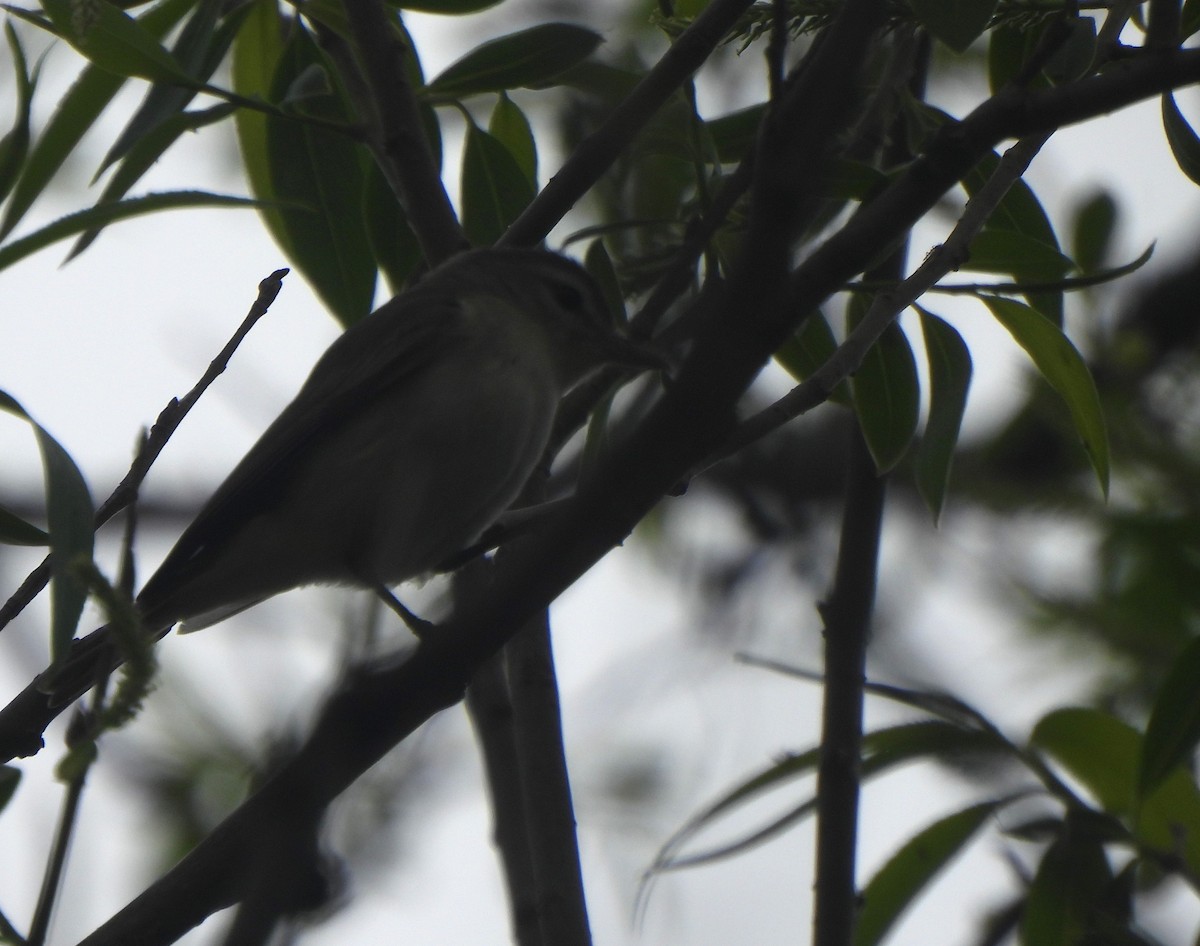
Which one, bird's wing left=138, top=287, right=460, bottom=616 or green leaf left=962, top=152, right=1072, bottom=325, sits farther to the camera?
bird's wing left=138, top=287, right=460, bottom=616

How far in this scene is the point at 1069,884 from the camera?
10.3ft

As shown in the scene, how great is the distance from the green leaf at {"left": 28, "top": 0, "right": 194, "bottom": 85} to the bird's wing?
36.5 inches

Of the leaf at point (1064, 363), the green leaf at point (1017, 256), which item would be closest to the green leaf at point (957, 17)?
the green leaf at point (1017, 256)

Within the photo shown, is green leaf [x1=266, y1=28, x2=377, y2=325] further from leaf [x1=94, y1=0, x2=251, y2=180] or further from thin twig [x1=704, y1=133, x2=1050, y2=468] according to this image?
thin twig [x1=704, y1=133, x2=1050, y2=468]

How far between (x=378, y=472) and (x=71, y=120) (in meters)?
1.21

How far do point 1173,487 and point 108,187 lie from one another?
2.66 meters

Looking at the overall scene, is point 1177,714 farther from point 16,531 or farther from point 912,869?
point 16,531

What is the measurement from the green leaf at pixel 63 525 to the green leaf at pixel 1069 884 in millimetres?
2031

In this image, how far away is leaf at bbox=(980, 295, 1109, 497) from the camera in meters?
3.17

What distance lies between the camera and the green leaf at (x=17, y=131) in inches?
115

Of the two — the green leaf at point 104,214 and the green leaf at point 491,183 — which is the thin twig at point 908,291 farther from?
the green leaf at point 491,183

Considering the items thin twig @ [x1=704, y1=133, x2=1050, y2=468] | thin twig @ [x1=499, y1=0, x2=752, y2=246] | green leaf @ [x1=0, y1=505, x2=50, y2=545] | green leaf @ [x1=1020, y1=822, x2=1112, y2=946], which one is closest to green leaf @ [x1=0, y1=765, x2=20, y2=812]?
green leaf @ [x1=0, y1=505, x2=50, y2=545]

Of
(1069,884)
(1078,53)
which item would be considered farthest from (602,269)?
(1069,884)

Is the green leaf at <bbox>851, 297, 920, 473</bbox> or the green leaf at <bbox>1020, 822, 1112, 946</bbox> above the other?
the green leaf at <bbox>851, 297, 920, 473</bbox>
